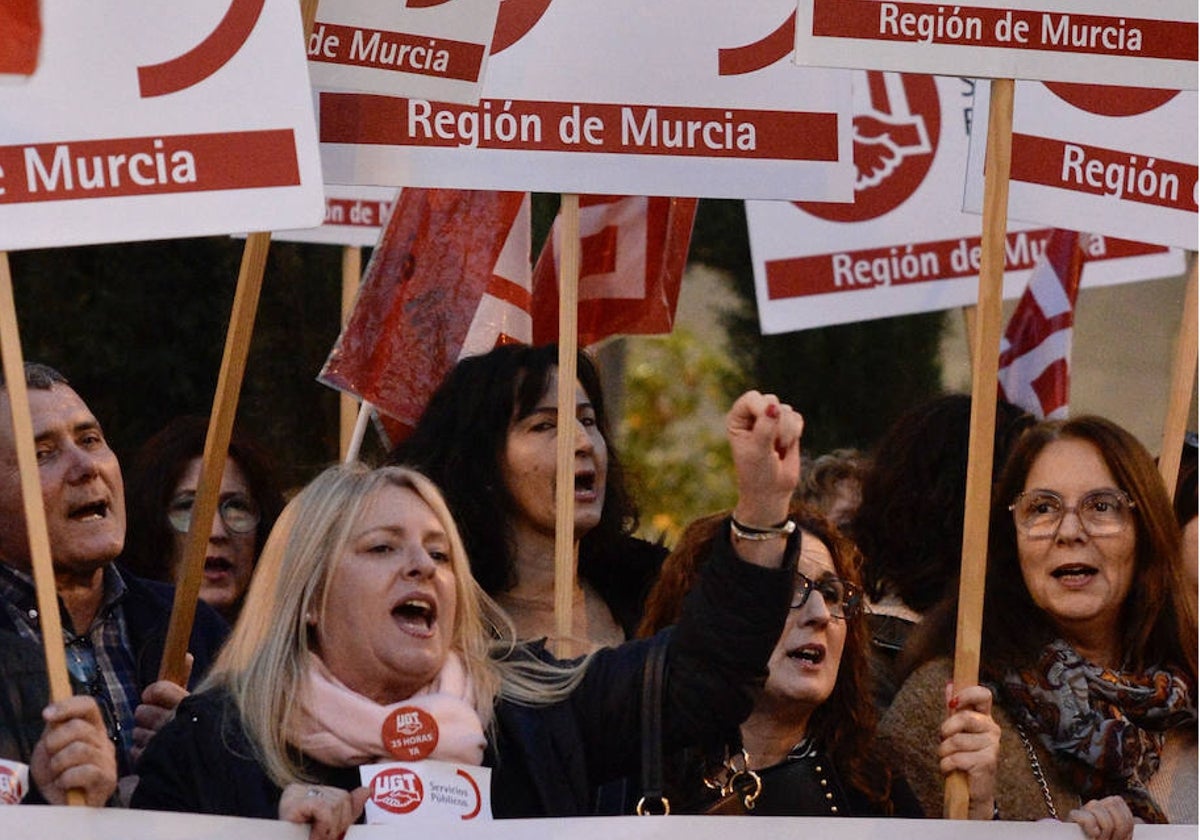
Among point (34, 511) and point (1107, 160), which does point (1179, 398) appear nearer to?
point (1107, 160)

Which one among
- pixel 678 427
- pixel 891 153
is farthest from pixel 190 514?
pixel 678 427

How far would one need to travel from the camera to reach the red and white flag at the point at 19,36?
3.47 metres

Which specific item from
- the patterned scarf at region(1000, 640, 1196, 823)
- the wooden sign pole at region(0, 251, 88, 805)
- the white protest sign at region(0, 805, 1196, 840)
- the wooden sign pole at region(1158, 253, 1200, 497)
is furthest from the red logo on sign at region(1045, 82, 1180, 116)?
the wooden sign pole at region(0, 251, 88, 805)

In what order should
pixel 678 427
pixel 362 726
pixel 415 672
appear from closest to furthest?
pixel 362 726 < pixel 415 672 < pixel 678 427

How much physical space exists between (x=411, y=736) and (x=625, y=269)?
206 cm

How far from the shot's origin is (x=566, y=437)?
4.30 m

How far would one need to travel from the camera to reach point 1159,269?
21.0 feet

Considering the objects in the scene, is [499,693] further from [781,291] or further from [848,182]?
[781,291]

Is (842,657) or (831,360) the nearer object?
(842,657)

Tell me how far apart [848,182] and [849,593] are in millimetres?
1050

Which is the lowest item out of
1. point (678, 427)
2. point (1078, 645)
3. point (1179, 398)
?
point (1078, 645)

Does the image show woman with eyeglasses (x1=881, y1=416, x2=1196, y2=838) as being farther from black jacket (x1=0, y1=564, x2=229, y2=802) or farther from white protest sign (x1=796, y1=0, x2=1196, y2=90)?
black jacket (x1=0, y1=564, x2=229, y2=802)

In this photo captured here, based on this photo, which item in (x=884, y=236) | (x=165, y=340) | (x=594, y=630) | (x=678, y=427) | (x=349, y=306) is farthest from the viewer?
(x=678, y=427)

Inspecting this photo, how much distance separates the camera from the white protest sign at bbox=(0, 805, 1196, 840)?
3227 millimetres
